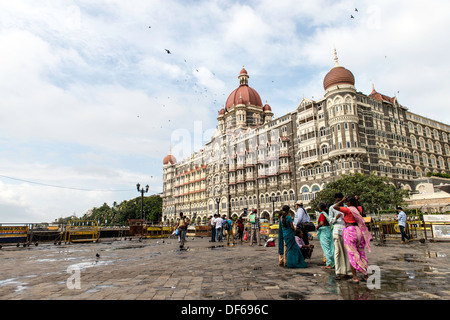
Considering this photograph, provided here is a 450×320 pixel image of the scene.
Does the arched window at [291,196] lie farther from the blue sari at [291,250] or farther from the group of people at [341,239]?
the blue sari at [291,250]

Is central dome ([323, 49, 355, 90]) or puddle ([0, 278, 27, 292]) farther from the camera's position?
central dome ([323, 49, 355, 90])

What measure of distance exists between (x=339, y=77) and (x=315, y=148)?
1018cm

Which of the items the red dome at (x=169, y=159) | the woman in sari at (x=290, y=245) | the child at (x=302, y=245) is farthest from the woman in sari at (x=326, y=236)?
the red dome at (x=169, y=159)

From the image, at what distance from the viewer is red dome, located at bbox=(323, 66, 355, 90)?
3797cm

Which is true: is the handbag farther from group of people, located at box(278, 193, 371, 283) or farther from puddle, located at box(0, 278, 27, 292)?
puddle, located at box(0, 278, 27, 292)

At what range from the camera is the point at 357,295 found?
415 cm

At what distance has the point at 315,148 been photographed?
40.4 metres

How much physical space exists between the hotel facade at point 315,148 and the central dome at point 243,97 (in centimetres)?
26

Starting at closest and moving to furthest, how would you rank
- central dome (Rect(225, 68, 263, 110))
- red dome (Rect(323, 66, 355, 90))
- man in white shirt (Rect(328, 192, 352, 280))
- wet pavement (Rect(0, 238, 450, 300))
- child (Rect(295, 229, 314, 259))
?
wet pavement (Rect(0, 238, 450, 300)) → man in white shirt (Rect(328, 192, 352, 280)) → child (Rect(295, 229, 314, 259)) → red dome (Rect(323, 66, 355, 90)) → central dome (Rect(225, 68, 263, 110))

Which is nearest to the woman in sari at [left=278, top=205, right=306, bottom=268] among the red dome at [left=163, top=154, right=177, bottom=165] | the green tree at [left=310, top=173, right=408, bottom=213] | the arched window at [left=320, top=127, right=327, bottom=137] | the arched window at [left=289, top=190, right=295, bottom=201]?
the green tree at [left=310, top=173, right=408, bottom=213]

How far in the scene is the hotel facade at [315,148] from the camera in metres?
37.6
